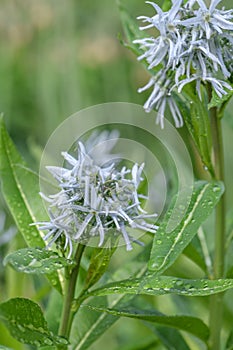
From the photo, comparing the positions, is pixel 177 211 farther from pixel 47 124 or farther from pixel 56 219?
pixel 47 124

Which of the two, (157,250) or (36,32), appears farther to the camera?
(36,32)

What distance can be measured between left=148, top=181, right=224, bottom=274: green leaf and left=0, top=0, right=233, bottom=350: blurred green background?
2001mm

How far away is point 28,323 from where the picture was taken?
837 millimetres

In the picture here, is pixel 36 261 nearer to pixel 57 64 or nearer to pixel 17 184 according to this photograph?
pixel 17 184

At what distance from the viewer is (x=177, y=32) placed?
2.89ft

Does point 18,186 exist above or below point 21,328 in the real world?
above

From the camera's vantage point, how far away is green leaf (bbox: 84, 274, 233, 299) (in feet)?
2.56

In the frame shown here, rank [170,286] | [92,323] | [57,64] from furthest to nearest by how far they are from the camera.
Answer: [57,64] → [92,323] → [170,286]

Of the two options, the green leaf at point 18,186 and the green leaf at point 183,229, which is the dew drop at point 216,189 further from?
the green leaf at point 18,186

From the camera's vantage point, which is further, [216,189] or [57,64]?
[57,64]

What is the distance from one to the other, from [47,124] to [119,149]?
1536 millimetres

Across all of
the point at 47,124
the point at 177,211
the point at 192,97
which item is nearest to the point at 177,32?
the point at 192,97

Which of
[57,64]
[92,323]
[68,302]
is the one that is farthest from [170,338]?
[57,64]

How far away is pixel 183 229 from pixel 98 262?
112 mm
